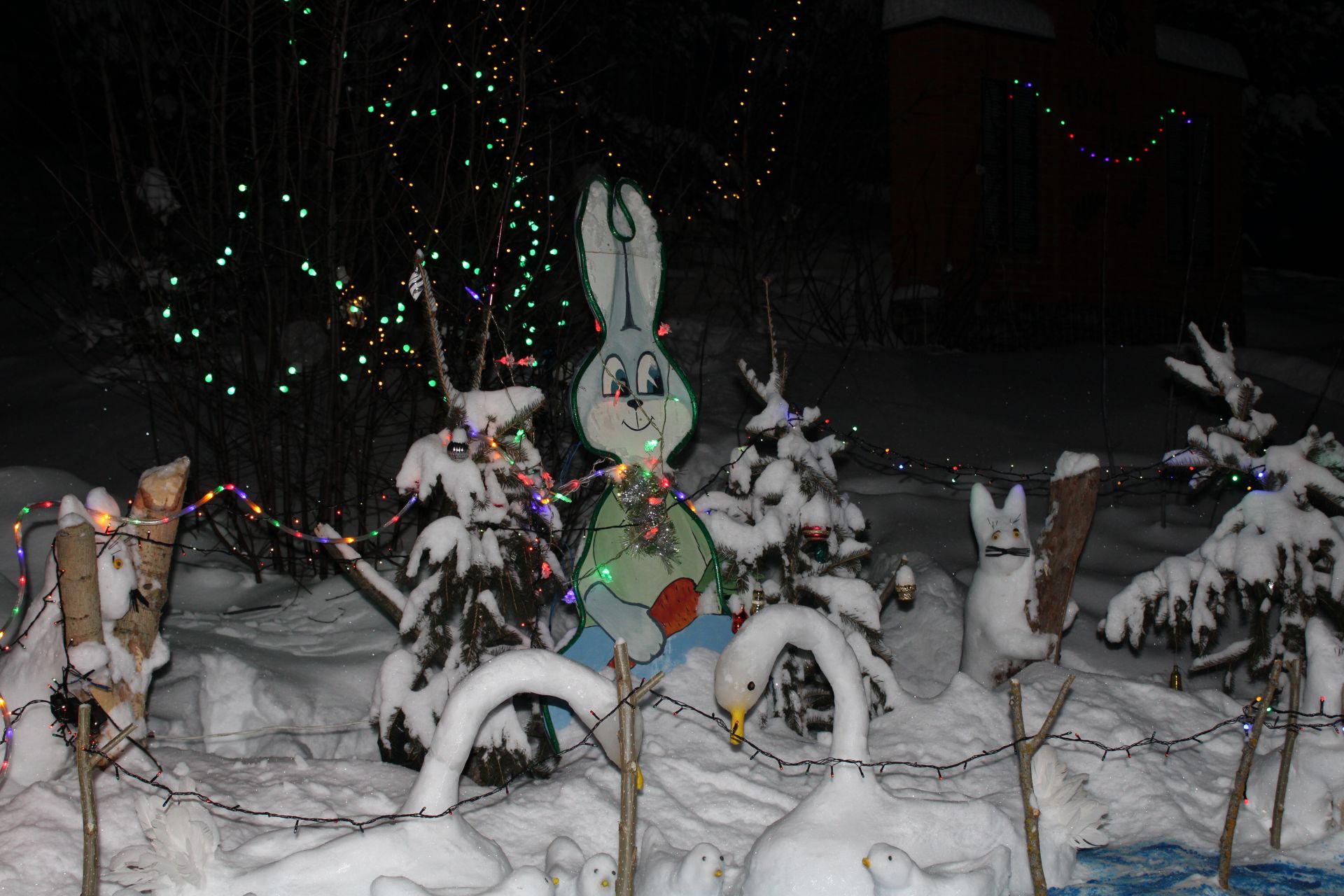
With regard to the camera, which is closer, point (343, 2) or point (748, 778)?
point (748, 778)

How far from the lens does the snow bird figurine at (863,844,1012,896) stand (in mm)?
3414

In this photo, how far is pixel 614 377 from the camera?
5.30m

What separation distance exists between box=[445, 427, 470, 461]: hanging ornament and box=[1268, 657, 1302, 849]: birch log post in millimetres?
3110

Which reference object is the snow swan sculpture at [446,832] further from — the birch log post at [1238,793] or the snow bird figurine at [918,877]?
the birch log post at [1238,793]

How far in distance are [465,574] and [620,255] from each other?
1602 mm

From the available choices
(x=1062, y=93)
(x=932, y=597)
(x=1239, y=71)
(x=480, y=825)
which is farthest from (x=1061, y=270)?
(x=480, y=825)

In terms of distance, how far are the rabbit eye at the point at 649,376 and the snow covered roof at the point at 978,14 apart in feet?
21.3

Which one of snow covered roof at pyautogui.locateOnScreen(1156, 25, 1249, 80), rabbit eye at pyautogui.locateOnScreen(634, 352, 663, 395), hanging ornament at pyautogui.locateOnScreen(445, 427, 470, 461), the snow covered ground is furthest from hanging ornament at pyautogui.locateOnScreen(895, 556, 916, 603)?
snow covered roof at pyautogui.locateOnScreen(1156, 25, 1249, 80)

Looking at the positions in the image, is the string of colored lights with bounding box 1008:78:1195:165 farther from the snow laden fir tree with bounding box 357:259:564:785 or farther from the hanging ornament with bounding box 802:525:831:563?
the snow laden fir tree with bounding box 357:259:564:785

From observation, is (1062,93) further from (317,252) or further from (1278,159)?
(1278,159)

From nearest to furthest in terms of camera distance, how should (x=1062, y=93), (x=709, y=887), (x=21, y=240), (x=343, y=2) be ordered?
(x=709, y=887) → (x=343, y=2) → (x=1062, y=93) → (x=21, y=240)

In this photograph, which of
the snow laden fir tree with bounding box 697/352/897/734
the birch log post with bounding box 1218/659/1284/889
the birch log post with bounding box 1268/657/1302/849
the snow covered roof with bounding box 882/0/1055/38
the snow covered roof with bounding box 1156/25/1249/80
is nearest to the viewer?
the birch log post with bounding box 1218/659/1284/889

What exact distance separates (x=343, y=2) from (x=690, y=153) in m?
6.43

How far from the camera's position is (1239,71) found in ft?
41.9
